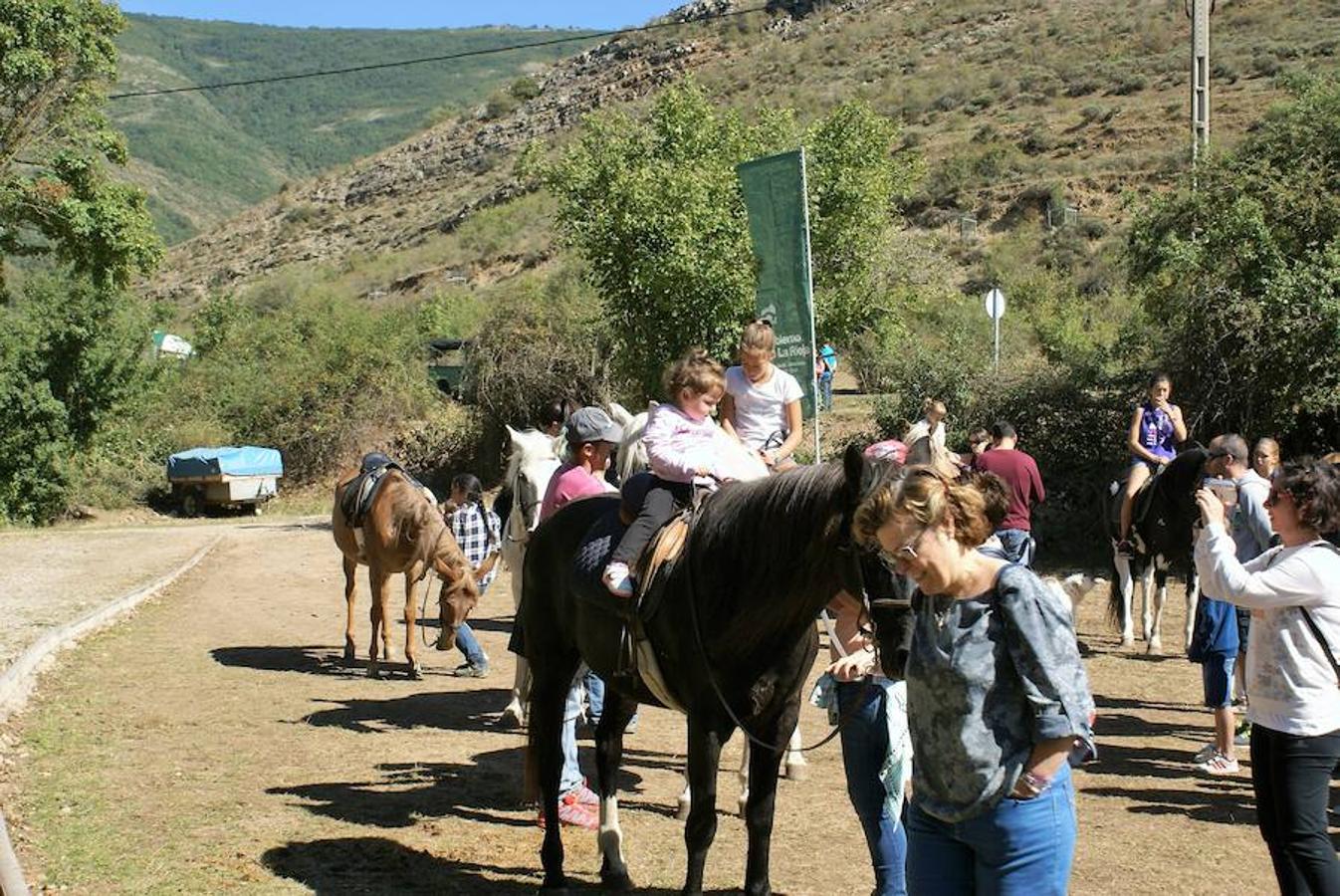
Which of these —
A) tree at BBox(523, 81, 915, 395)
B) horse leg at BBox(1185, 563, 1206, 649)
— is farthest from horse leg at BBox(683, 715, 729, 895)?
tree at BBox(523, 81, 915, 395)

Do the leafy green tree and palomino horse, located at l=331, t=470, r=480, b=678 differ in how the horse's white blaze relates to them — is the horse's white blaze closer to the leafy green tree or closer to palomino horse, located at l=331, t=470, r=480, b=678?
palomino horse, located at l=331, t=470, r=480, b=678

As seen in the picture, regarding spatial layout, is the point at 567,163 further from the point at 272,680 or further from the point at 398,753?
the point at 398,753

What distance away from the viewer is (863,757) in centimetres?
526

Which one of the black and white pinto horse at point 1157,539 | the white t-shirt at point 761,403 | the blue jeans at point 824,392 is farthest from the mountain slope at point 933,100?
the white t-shirt at point 761,403

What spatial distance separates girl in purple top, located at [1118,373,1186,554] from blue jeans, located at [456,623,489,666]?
6111mm

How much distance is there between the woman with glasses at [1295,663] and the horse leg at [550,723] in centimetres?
308

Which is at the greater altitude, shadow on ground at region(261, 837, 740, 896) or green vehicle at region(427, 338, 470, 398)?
green vehicle at region(427, 338, 470, 398)

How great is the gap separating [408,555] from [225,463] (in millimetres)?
21107

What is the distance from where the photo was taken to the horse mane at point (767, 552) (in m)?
5.16

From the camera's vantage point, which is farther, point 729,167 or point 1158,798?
point 729,167

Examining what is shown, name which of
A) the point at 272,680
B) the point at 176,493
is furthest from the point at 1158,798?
the point at 176,493

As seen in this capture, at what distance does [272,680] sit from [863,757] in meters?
7.71

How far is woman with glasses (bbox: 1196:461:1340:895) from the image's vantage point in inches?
191

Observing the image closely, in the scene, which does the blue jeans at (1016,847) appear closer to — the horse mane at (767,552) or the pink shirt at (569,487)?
the horse mane at (767,552)
